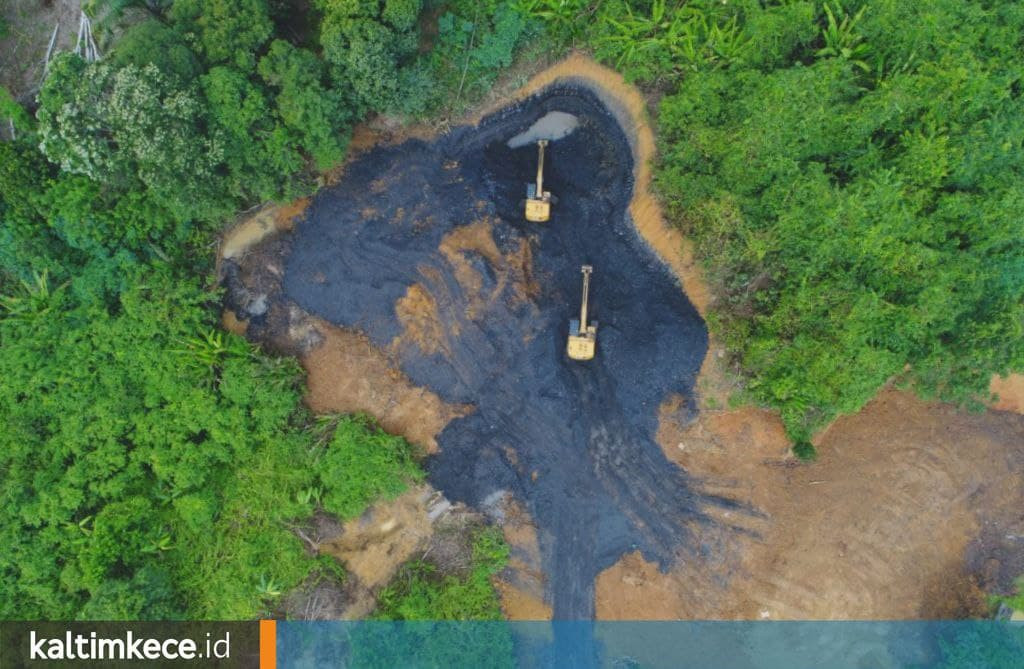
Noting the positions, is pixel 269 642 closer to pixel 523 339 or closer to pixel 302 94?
pixel 523 339

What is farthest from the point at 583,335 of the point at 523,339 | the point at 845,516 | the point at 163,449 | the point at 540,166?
the point at 163,449

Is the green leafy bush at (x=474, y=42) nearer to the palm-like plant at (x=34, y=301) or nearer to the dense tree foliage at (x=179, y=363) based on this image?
the dense tree foliage at (x=179, y=363)

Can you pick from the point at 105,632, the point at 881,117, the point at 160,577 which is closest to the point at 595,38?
the point at 881,117

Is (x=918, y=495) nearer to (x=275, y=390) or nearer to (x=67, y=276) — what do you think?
(x=275, y=390)

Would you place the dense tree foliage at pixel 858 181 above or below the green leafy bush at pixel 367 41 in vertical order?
below

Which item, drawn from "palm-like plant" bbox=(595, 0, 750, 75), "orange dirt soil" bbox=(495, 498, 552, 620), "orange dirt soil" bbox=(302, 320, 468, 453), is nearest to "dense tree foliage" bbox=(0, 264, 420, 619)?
"orange dirt soil" bbox=(302, 320, 468, 453)

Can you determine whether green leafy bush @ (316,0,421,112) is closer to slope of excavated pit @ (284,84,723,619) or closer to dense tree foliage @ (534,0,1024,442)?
slope of excavated pit @ (284,84,723,619)

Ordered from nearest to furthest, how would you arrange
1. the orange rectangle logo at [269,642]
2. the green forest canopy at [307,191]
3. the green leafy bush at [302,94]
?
the green forest canopy at [307,191], the green leafy bush at [302,94], the orange rectangle logo at [269,642]

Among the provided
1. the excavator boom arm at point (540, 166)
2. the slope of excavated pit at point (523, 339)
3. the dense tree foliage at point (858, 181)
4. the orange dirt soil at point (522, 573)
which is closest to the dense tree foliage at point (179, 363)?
the orange dirt soil at point (522, 573)
